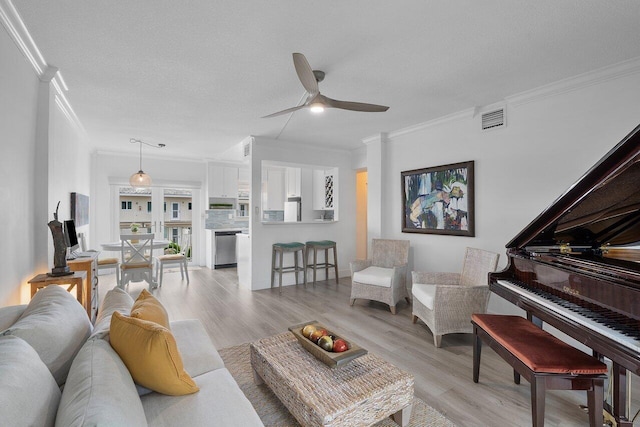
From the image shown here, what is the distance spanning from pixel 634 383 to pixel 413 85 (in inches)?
118

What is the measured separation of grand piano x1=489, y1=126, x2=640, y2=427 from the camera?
1332 millimetres

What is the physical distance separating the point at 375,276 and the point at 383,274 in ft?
0.34

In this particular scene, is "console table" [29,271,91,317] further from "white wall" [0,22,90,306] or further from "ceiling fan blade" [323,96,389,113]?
"ceiling fan blade" [323,96,389,113]

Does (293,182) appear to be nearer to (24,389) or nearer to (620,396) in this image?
(620,396)

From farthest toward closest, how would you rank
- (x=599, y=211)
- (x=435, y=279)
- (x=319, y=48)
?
(x=435, y=279)
(x=319, y=48)
(x=599, y=211)

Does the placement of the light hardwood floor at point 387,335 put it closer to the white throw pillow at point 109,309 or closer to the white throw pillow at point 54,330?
the white throw pillow at point 109,309

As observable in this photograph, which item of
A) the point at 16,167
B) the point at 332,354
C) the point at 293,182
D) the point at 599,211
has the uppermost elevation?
the point at 293,182

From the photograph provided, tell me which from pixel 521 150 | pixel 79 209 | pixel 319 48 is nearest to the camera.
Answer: pixel 319 48

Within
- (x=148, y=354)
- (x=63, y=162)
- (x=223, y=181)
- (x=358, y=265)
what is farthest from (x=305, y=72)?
(x=223, y=181)

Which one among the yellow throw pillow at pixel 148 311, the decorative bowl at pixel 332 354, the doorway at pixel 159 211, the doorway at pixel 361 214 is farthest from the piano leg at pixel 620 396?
the doorway at pixel 159 211

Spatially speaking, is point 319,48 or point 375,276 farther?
point 375,276

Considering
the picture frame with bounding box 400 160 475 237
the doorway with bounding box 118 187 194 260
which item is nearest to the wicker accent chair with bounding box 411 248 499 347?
the picture frame with bounding box 400 160 475 237

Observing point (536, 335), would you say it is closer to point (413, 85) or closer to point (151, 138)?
point (413, 85)

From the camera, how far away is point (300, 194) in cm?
671
